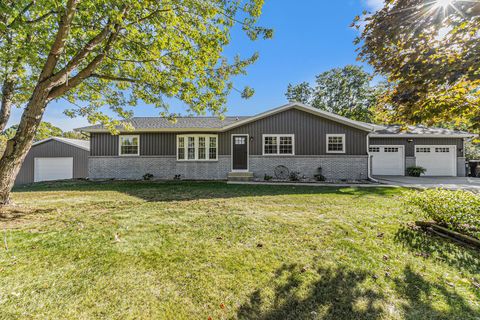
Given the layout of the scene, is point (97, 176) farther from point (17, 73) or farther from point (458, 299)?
point (458, 299)

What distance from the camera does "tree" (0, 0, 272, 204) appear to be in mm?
5105

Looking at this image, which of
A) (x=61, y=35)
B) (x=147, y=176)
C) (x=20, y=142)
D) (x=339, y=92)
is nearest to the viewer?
(x=61, y=35)

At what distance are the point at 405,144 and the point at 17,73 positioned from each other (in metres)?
21.4

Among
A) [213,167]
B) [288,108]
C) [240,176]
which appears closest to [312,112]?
[288,108]

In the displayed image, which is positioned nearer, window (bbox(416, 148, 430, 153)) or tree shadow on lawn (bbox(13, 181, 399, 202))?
tree shadow on lawn (bbox(13, 181, 399, 202))

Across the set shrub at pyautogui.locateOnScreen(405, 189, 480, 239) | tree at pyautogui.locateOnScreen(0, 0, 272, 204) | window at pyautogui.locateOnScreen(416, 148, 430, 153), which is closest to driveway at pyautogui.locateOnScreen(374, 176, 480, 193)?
window at pyautogui.locateOnScreen(416, 148, 430, 153)

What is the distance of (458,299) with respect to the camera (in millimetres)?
2373

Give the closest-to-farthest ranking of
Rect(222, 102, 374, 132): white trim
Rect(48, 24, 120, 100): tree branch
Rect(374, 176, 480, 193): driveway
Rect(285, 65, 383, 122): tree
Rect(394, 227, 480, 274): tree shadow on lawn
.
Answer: Rect(394, 227, 480, 274): tree shadow on lawn
Rect(48, 24, 120, 100): tree branch
Rect(374, 176, 480, 193): driveway
Rect(222, 102, 374, 132): white trim
Rect(285, 65, 383, 122): tree

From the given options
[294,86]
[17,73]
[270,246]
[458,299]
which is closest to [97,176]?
[17,73]

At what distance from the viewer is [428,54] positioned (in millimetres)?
3441

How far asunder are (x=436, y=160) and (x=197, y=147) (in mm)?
17639

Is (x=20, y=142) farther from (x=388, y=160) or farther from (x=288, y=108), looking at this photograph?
(x=388, y=160)

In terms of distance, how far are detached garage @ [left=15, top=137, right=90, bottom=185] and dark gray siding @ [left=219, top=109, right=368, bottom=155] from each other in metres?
15.3

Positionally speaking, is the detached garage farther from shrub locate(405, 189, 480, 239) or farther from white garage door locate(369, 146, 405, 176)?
white garage door locate(369, 146, 405, 176)
